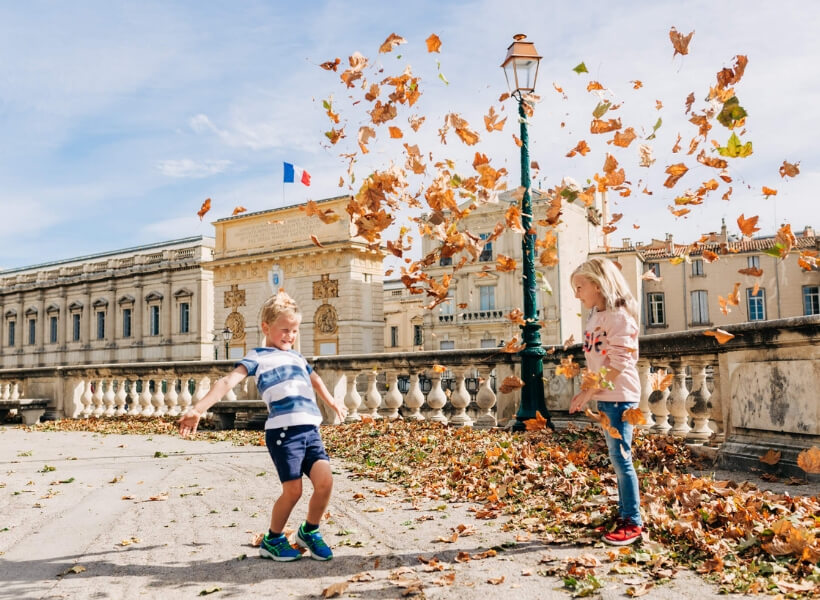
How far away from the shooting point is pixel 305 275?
40.5 meters

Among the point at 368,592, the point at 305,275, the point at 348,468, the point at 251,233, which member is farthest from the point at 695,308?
the point at 368,592

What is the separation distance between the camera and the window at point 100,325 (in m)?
63.2

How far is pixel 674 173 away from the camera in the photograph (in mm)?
5340

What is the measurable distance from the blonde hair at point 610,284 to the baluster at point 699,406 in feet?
10.3

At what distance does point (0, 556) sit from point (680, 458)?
521cm

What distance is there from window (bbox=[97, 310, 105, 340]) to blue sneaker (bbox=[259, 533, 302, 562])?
214 feet

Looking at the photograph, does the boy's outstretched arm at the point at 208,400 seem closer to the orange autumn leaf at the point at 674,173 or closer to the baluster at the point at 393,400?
the orange autumn leaf at the point at 674,173

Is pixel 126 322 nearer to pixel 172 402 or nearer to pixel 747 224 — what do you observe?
pixel 172 402

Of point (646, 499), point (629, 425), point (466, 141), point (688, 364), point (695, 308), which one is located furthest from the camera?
point (695, 308)

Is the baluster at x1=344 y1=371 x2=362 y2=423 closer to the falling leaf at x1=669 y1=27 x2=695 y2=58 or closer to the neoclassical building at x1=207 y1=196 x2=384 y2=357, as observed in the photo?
the falling leaf at x1=669 y1=27 x2=695 y2=58

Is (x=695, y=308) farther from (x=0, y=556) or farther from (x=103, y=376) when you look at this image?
(x=0, y=556)

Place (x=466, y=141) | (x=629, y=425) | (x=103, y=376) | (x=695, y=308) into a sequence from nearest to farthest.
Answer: (x=629, y=425), (x=466, y=141), (x=103, y=376), (x=695, y=308)

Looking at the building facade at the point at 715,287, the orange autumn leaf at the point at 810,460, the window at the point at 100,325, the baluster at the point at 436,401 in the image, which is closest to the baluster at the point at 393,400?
the baluster at the point at 436,401

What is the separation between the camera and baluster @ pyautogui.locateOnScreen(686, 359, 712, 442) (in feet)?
21.5
